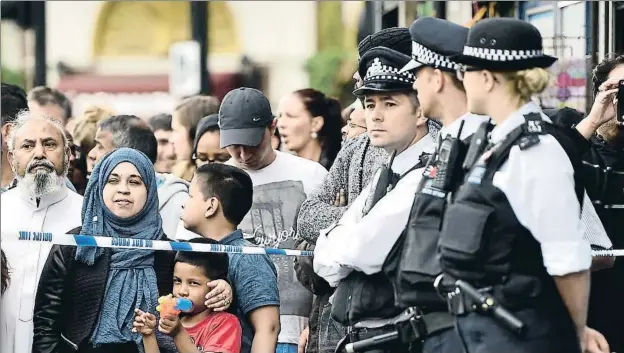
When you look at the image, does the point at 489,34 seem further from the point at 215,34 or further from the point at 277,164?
the point at 215,34

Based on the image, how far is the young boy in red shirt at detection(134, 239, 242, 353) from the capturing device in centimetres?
663

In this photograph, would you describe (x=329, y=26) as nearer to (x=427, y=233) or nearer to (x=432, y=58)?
(x=432, y=58)

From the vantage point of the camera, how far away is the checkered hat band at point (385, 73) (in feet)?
20.3

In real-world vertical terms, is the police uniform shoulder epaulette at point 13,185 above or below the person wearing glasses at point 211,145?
below

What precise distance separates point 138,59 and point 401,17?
1973 cm

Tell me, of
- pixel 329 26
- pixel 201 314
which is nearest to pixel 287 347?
pixel 201 314

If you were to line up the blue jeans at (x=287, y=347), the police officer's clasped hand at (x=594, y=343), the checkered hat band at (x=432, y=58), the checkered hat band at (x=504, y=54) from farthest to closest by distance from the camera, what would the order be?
1. the blue jeans at (x=287, y=347)
2. the police officer's clasped hand at (x=594, y=343)
3. the checkered hat band at (x=432, y=58)
4. the checkered hat band at (x=504, y=54)

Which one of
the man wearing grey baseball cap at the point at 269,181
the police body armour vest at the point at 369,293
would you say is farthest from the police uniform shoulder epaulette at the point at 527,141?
the man wearing grey baseball cap at the point at 269,181

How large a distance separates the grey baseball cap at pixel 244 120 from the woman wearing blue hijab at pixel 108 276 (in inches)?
37.4

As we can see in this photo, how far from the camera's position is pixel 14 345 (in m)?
7.23

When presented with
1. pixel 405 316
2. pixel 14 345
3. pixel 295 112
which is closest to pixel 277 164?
pixel 295 112

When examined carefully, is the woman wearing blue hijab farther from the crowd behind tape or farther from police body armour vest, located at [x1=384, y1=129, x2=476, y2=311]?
police body armour vest, located at [x1=384, y1=129, x2=476, y2=311]

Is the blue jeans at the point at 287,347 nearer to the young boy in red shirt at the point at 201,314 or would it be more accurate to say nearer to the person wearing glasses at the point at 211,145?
the young boy in red shirt at the point at 201,314

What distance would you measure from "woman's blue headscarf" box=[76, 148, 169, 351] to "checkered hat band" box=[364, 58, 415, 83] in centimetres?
130
